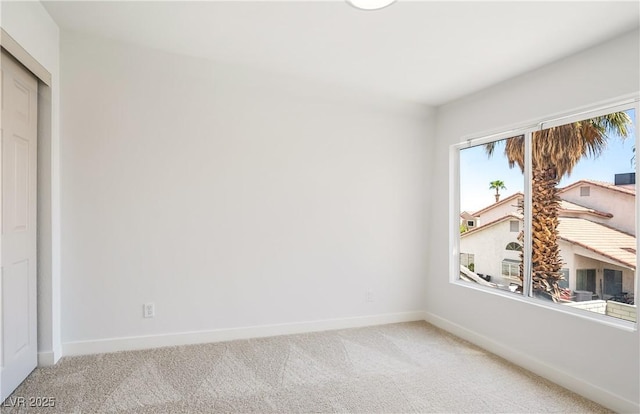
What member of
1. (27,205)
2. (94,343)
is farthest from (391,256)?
(27,205)

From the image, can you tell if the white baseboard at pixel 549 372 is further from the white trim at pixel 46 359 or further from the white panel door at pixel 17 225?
the white panel door at pixel 17 225

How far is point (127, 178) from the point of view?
297 centimetres

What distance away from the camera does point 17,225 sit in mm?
2307

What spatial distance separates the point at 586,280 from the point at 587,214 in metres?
0.51

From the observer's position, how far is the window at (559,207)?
96.3 inches

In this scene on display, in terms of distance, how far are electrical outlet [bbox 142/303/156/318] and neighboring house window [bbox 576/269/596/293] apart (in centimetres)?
350

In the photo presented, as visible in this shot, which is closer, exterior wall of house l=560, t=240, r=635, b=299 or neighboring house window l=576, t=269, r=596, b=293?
exterior wall of house l=560, t=240, r=635, b=299

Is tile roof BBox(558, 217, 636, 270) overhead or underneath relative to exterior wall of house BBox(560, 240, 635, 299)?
overhead

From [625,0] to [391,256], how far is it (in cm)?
279

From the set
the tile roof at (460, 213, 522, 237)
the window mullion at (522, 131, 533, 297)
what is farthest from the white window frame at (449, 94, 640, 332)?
the tile roof at (460, 213, 522, 237)

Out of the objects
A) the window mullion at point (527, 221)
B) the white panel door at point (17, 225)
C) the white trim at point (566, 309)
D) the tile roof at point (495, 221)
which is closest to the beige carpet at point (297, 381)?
the white panel door at point (17, 225)

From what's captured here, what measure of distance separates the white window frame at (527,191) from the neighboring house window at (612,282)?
144 mm

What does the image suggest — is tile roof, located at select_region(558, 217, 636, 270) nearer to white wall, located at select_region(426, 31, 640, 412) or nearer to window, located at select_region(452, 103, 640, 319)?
window, located at select_region(452, 103, 640, 319)

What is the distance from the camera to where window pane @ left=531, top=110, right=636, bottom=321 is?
241 cm
